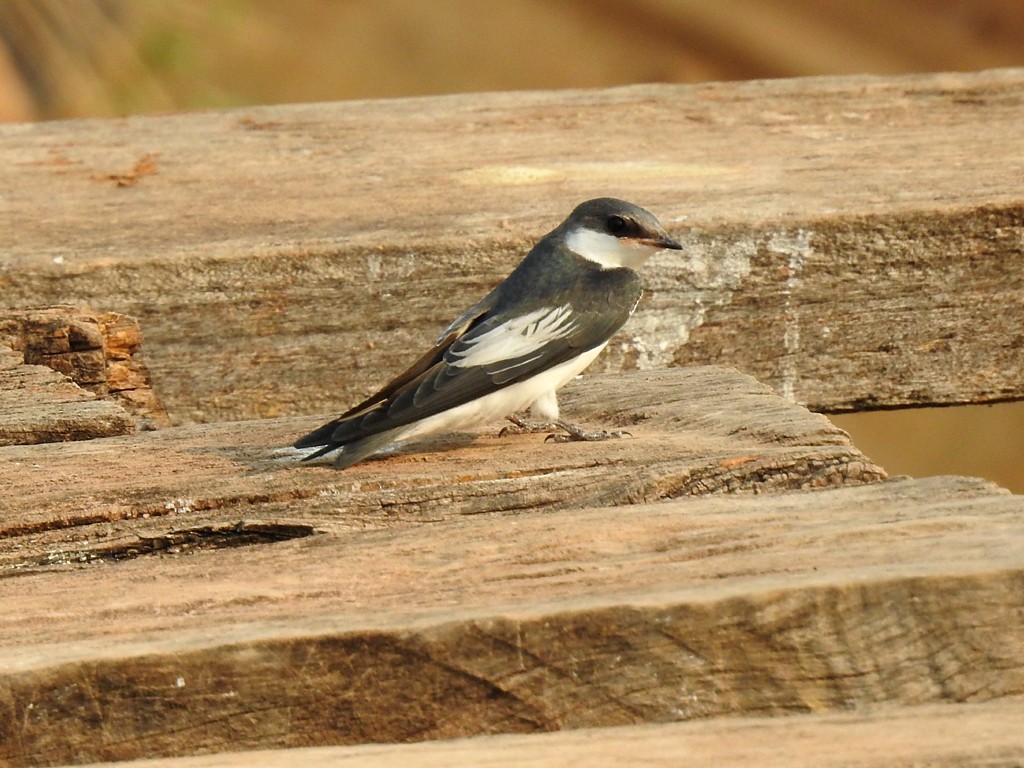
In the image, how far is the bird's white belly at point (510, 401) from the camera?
11.3 ft

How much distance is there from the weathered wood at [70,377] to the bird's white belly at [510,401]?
1.93ft

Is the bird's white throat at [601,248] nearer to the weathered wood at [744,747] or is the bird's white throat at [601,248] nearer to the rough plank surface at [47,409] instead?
the rough plank surface at [47,409]

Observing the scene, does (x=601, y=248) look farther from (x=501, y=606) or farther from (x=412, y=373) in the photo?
(x=501, y=606)

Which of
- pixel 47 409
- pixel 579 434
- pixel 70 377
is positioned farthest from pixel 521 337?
pixel 47 409

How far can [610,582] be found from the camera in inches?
71.8

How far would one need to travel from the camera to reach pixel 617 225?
3723 millimetres

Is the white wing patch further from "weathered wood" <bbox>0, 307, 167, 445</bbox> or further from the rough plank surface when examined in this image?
the rough plank surface

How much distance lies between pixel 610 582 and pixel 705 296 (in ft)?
4.64

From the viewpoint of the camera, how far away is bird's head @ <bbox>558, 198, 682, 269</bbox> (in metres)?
3.30

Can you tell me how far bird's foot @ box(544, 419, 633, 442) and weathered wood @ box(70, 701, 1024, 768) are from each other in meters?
1.13

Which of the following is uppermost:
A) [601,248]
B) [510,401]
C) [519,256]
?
[601,248]

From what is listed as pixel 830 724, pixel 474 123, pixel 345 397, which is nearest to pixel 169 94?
pixel 474 123

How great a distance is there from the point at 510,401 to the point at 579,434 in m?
0.81

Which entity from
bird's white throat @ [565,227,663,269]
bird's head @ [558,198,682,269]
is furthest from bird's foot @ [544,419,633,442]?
bird's white throat @ [565,227,663,269]
